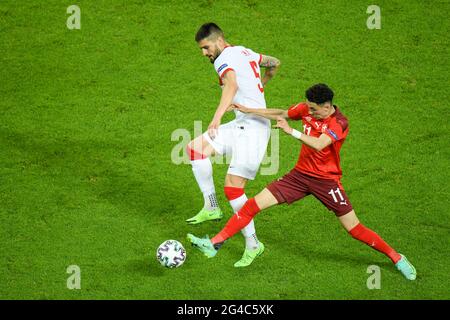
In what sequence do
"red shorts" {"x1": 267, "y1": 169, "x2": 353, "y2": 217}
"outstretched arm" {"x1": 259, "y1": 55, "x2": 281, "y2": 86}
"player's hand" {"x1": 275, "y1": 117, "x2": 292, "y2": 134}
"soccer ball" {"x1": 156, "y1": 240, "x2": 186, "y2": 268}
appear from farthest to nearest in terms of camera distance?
"outstretched arm" {"x1": 259, "y1": 55, "x2": 281, "y2": 86}, "soccer ball" {"x1": 156, "y1": 240, "x2": 186, "y2": 268}, "red shorts" {"x1": 267, "y1": 169, "x2": 353, "y2": 217}, "player's hand" {"x1": 275, "y1": 117, "x2": 292, "y2": 134}

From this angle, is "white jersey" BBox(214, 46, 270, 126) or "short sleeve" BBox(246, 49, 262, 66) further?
"short sleeve" BBox(246, 49, 262, 66)

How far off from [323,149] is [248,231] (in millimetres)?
1157

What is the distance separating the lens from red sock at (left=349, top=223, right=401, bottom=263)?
Result: 25.5ft

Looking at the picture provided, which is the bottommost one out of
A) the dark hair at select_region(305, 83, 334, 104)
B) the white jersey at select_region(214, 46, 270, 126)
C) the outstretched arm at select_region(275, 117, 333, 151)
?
the outstretched arm at select_region(275, 117, 333, 151)

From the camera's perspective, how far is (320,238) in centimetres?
859

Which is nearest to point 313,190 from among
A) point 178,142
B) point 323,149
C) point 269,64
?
point 323,149

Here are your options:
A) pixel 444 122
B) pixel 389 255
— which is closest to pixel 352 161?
pixel 444 122

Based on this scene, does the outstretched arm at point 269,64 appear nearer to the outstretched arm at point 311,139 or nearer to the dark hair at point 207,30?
the dark hair at point 207,30

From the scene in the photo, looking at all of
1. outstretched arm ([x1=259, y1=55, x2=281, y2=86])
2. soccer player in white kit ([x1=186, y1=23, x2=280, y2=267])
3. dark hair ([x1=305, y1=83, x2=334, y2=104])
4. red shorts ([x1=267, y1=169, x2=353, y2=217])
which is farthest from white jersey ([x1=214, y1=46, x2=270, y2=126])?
dark hair ([x1=305, y1=83, x2=334, y2=104])

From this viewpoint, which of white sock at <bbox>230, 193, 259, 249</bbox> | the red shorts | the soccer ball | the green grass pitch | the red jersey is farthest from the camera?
white sock at <bbox>230, 193, 259, 249</bbox>

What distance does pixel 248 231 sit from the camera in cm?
808

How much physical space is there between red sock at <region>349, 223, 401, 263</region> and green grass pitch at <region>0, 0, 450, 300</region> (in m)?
0.21

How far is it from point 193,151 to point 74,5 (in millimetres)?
5301

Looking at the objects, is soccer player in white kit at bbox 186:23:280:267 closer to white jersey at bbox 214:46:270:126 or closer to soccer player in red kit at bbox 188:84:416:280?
white jersey at bbox 214:46:270:126
